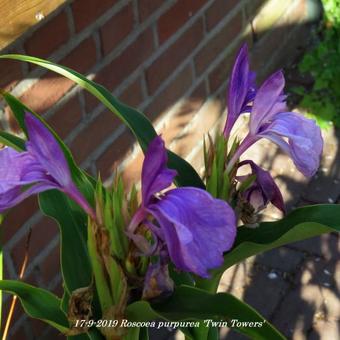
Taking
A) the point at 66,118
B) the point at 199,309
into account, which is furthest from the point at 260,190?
the point at 66,118

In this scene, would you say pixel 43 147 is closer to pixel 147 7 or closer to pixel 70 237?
pixel 70 237

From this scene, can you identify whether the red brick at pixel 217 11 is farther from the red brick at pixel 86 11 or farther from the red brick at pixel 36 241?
the red brick at pixel 36 241

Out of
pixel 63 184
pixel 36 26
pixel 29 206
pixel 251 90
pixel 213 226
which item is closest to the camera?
pixel 213 226

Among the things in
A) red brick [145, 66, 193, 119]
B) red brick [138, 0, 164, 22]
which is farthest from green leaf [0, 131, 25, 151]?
red brick [145, 66, 193, 119]

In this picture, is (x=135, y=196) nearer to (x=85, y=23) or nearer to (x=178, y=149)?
(x=85, y=23)

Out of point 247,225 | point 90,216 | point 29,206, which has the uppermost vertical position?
point 90,216

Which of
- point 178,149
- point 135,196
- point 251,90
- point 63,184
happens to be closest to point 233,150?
point 251,90
